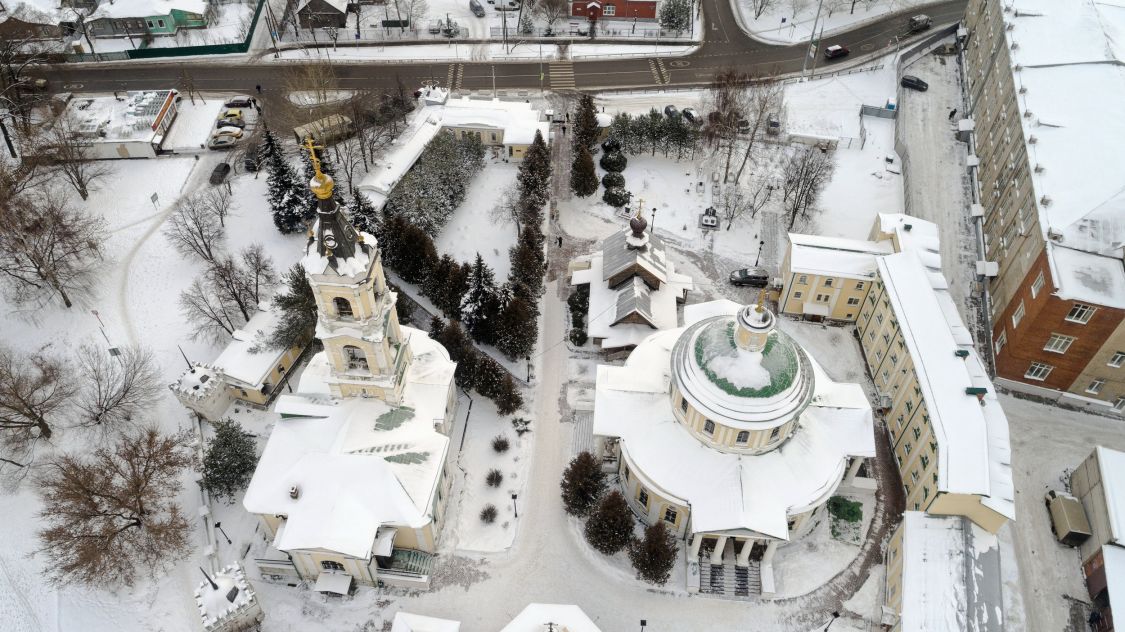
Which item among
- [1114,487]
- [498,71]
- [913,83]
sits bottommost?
[1114,487]

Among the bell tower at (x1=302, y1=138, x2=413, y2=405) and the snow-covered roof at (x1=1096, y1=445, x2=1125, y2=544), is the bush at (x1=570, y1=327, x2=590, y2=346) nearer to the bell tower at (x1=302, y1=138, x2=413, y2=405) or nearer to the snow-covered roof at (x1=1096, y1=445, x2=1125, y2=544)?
the bell tower at (x1=302, y1=138, x2=413, y2=405)

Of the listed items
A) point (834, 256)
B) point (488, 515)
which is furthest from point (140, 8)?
point (834, 256)

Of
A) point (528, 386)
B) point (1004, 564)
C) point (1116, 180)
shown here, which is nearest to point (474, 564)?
point (528, 386)

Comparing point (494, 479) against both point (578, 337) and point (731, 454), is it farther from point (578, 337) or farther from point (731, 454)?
point (731, 454)

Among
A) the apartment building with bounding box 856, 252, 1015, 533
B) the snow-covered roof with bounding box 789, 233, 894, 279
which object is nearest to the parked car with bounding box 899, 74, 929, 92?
the snow-covered roof with bounding box 789, 233, 894, 279

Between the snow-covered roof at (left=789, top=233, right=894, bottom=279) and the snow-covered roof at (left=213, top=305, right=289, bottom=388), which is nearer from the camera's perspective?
the snow-covered roof at (left=213, top=305, right=289, bottom=388)

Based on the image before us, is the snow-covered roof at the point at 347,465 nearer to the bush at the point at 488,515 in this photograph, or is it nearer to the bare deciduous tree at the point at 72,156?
the bush at the point at 488,515
